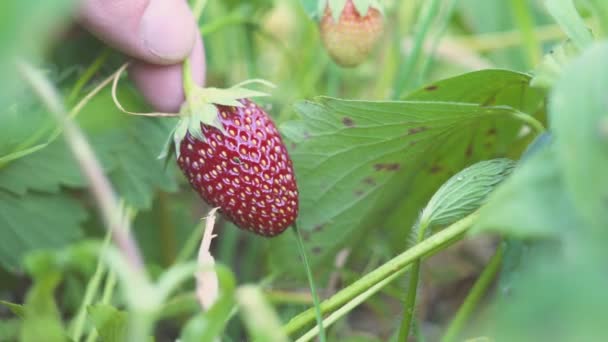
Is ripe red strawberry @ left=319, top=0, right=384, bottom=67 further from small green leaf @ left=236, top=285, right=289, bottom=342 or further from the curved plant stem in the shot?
small green leaf @ left=236, top=285, right=289, bottom=342

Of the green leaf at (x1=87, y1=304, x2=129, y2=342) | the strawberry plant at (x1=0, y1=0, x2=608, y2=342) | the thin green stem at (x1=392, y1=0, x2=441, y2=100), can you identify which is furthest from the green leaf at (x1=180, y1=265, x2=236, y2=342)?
the thin green stem at (x1=392, y1=0, x2=441, y2=100)

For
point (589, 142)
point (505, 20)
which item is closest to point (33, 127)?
point (589, 142)

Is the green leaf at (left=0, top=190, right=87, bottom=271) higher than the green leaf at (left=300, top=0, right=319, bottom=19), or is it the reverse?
the green leaf at (left=300, top=0, right=319, bottom=19)

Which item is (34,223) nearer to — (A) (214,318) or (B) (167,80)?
(B) (167,80)

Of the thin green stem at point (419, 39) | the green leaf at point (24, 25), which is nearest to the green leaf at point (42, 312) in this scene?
the green leaf at point (24, 25)

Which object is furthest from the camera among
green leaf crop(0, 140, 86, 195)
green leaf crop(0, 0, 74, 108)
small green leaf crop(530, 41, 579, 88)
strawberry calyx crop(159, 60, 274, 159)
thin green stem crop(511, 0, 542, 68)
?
thin green stem crop(511, 0, 542, 68)

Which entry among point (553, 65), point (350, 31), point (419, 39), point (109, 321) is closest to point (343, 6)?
point (350, 31)
